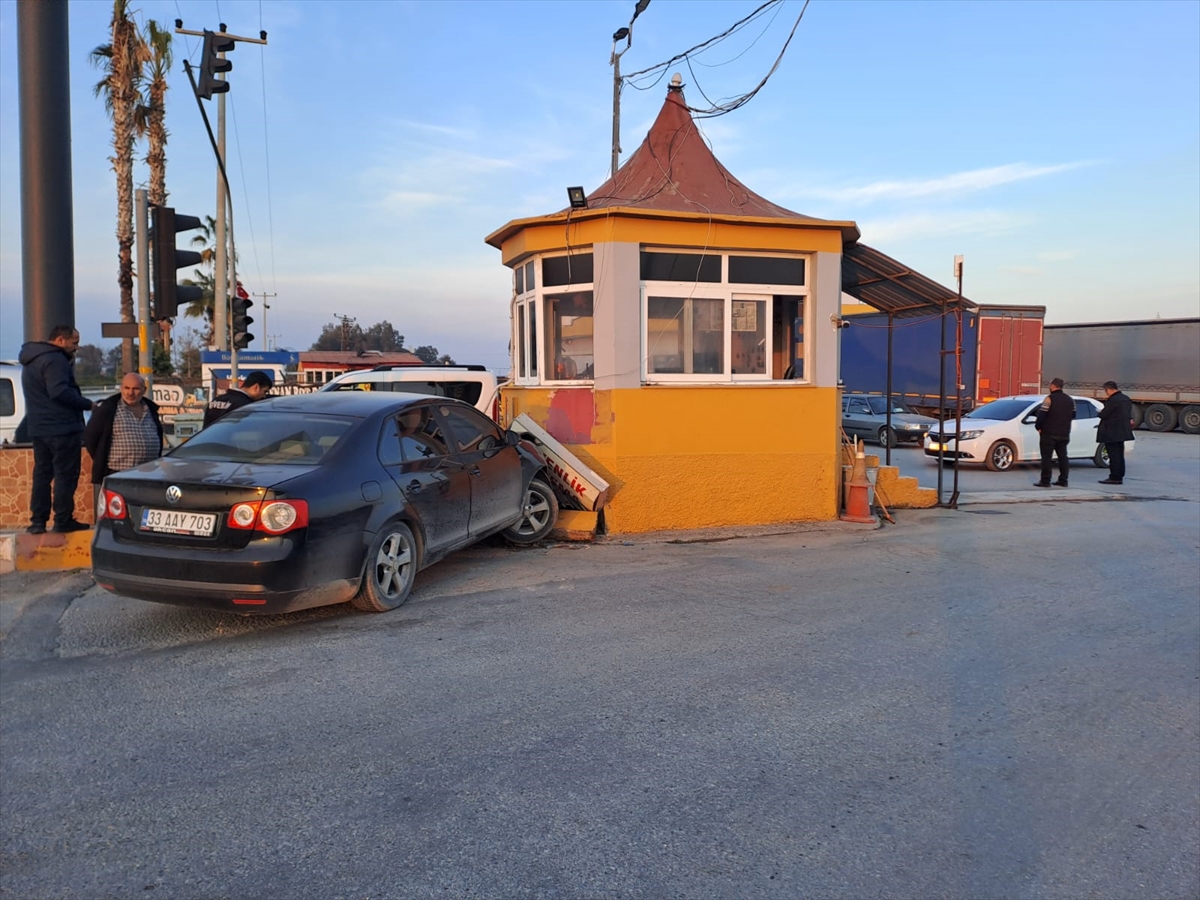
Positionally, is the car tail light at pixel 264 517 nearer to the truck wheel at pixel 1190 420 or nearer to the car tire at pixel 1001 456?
the car tire at pixel 1001 456

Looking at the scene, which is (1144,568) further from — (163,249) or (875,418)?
(875,418)

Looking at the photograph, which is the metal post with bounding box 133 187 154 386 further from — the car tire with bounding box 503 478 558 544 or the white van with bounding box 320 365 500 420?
the car tire with bounding box 503 478 558 544

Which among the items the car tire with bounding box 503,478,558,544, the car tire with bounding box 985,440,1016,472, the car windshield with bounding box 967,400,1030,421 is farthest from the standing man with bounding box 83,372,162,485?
the car windshield with bounding box 967,400,1030,421

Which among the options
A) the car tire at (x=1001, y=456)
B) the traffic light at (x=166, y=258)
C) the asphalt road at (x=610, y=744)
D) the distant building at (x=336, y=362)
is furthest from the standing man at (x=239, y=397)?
the distant building at (x=336, y=362)

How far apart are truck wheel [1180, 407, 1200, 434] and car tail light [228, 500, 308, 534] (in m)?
31.1

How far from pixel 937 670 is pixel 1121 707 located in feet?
3.09

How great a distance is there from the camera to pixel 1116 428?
1518 centimetres

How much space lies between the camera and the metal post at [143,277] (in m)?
8.94

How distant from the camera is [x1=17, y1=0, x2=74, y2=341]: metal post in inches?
347

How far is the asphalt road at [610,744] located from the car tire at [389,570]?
0.44ft

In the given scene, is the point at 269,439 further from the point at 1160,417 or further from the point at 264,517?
the point at 1160,417

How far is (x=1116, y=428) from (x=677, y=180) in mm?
9546

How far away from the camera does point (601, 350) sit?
9.69m

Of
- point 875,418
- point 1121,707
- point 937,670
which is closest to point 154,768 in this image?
point 937,670
